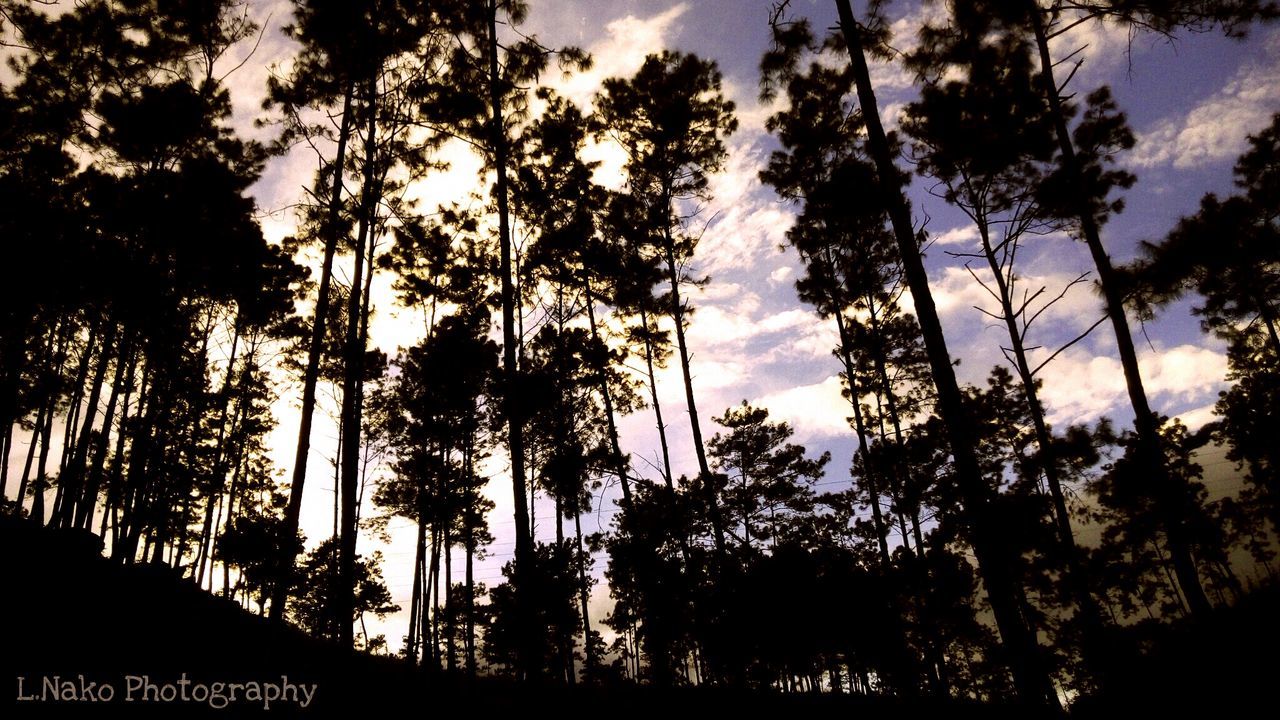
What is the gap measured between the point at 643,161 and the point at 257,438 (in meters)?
20.1

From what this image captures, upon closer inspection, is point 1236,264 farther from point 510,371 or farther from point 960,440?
point 510,371

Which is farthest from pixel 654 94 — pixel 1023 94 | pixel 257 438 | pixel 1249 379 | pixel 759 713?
pixel 1249 379

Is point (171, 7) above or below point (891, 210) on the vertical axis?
above

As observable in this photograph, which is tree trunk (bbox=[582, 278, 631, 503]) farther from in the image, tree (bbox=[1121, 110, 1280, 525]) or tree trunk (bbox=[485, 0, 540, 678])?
tree (bbox=[1121, 110, 1280, 525])

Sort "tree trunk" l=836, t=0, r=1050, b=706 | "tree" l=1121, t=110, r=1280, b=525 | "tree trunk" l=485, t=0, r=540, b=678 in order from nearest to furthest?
"tree trunk" l=836, t=0, r=1050, b=706 < "tree trunk" l=485, t=0, r=540, b=678 < "tree" l=1121, t=110, r=1280, b=525

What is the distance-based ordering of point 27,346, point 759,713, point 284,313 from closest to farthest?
1. point 759,713
2. point 27,346
3. point 284,313

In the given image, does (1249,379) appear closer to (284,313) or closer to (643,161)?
(643,161)

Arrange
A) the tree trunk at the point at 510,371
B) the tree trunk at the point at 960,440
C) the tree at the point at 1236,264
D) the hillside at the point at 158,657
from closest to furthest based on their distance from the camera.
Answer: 1. the hillside at the point at 158,657
2. the tree trunk at the point at 960,440
3. the tree trunk at the point at 510,371
4. the tree at the point at 1236,264

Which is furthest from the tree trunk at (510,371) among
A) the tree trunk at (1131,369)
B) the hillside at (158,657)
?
the tree trunk at (1131,369)

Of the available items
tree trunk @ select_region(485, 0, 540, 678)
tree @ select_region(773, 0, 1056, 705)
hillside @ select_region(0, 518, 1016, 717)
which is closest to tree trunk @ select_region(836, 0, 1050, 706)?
tree @ select_region(773, 0, 1056, 705)

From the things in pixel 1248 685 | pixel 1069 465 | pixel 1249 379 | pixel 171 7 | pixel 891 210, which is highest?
pixel 171 7

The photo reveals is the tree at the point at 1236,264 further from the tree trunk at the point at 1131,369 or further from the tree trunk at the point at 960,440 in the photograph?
the tree trunk at the point at 960,440

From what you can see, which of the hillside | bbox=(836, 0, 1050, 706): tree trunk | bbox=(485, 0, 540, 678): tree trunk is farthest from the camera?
bbox=(485, 0, 540, 678): tree trunk

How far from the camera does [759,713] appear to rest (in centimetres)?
838
